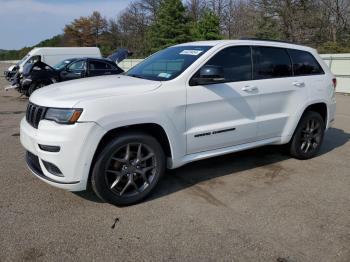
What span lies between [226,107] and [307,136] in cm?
198

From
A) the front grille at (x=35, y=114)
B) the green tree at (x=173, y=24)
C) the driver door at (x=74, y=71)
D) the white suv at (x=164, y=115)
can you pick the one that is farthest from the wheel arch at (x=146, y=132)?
the green tree at (x=173, y=24)

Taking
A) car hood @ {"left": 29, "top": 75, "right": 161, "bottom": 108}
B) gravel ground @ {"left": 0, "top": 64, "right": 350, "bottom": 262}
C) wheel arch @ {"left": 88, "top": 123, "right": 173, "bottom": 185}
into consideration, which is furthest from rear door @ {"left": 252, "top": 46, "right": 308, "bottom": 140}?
car hood @ {"left": 29, "top": 75, "right": 161, "bottom": 108}

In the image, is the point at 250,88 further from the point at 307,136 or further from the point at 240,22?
the point at 240,22

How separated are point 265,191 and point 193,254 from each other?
5.61 ft

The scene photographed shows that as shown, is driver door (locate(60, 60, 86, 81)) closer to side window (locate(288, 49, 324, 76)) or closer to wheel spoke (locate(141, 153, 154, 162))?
side window (locate(288, 49, 324, 76))

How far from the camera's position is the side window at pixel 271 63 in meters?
5.08

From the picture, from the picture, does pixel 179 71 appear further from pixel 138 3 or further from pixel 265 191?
pixel 138 3

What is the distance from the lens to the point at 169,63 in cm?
478

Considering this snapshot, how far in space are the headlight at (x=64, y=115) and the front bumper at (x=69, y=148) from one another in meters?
0.05

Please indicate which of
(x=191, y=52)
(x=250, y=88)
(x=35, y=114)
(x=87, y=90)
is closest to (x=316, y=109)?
(x=250, y=88)

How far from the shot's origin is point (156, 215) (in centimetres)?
389

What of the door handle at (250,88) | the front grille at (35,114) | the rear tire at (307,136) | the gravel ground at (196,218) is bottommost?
the gravel ground at (196,218)

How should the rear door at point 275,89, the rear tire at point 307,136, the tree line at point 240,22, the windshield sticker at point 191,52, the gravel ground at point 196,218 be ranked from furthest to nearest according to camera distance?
the tree line at point 240,22 < the rear tire at point 307,136 < the rear door at point 275,89 < the windshield sticker at point 191,52 < the gravel ground at point 196,218

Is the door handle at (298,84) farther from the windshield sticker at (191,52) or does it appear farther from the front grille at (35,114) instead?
the front grille at (35,114)
